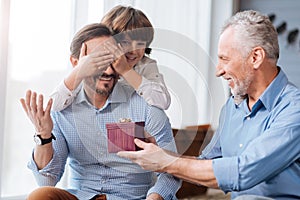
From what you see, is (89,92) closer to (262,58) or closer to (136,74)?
(136,74)

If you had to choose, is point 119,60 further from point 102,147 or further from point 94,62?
point 102,147

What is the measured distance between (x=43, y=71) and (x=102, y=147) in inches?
32.8

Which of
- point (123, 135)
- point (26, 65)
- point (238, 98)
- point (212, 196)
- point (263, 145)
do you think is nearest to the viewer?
point (263, 145)

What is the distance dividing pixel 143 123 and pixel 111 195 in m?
0.27

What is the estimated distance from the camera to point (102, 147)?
1.74 metres

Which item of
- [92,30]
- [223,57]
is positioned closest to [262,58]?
[223,57]

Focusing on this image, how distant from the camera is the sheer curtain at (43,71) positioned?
176 centimetres

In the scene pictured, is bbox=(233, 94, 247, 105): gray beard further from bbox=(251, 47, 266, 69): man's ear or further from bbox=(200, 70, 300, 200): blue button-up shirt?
bbox=(251, 47, 266, 69): man's ear

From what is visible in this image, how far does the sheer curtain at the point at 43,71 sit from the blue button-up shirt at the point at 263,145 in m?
0.09

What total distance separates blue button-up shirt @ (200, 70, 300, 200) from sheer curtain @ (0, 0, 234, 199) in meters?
0.09

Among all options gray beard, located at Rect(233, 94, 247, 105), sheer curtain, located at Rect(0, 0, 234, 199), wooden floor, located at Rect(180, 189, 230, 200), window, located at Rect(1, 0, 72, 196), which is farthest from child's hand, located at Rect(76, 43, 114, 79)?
wooden floor, located at Rect(180, 189, 230, 200)

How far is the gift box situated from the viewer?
1.60 metres

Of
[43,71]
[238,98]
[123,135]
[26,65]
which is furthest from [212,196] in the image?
[123,135]

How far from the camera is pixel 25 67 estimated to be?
236cm
